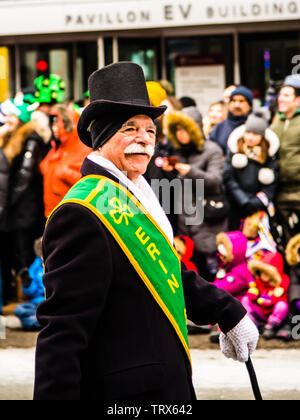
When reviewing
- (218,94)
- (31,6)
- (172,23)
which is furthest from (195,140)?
(31,6)

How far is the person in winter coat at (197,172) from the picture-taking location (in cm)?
761

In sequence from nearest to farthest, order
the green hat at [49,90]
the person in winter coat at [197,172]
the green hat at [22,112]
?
the person in winter coat at [197,172]
the green hat at [22,112]
the green hat at [49,90]

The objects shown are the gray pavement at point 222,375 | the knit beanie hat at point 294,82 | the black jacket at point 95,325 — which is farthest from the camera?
the knit beanie hat at point 294,82

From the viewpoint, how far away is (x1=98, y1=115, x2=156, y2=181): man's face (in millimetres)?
3002

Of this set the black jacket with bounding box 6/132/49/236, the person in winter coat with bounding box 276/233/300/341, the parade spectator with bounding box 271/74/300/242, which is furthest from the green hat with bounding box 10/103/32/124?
the person in winter coat with bounding box 276/233/300/341

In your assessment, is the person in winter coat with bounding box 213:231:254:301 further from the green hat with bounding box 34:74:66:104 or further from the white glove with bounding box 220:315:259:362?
the white glove with bounding box 220:315:259:362

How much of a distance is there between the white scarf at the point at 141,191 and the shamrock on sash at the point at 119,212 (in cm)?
11

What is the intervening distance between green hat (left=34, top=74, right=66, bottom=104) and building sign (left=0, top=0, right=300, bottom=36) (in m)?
3.12

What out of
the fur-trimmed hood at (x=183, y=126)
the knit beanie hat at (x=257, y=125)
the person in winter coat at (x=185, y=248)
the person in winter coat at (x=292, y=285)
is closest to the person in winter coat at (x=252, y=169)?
the knit beanie hat at (x=257, y=125)

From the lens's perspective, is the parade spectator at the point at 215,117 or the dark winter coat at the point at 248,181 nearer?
the dark winter coat at the point at 248,181

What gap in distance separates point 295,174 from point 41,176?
2505mm

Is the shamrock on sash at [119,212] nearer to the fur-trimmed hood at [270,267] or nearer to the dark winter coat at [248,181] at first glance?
the fur-trimmed hood at [270,267]

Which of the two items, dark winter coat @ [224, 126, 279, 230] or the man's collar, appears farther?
dark winter coat @ [224, 126, 279, 230]

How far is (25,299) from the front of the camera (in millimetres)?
8508
